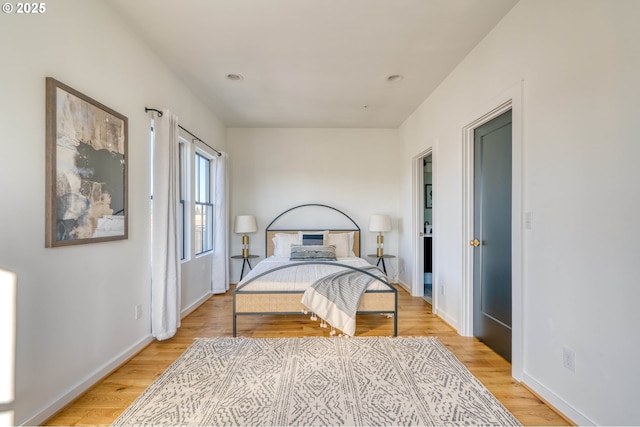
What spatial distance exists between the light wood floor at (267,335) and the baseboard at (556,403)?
3 centimetres

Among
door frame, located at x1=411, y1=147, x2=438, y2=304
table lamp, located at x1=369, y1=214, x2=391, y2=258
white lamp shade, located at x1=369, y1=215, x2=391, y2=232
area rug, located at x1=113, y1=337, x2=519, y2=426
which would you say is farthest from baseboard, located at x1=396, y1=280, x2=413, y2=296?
area rug, located at x1=113, y1=337, x2=519, y2=426

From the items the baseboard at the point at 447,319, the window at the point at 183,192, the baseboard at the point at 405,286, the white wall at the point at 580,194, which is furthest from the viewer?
the baseboard at the point at 405,286

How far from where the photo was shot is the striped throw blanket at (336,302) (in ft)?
9.37

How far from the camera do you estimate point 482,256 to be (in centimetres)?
278

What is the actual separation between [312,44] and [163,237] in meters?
2.30

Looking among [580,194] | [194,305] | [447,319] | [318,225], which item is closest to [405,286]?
[447,319]

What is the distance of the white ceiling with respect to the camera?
7.13 feet

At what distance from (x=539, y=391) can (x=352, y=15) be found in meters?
3.05

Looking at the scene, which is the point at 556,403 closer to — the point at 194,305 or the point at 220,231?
the point at 194,305

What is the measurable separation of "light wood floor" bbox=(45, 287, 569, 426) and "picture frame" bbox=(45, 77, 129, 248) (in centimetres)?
107

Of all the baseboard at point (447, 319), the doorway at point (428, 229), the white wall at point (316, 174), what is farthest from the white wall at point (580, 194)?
the white wall at point (316, 174)

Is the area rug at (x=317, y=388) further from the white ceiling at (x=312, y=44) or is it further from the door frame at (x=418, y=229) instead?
the white ceiling at (x=312, y=44)

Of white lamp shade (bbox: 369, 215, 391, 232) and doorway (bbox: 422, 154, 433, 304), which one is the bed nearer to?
white lamp shade (bbox: 369, 215, 391, 232)

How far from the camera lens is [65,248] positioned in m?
1.84
